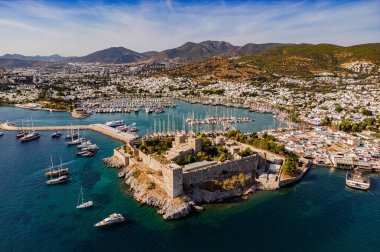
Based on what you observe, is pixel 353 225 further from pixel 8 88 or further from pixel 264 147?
pixel 8 88

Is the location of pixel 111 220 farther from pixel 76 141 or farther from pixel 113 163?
pixel 76 141

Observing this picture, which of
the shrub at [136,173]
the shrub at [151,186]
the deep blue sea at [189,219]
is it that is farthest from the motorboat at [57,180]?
the shrub at [151,186]

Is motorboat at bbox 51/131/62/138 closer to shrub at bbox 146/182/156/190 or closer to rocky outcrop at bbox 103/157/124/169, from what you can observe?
rocky outcrop at bbox 103/157/124/169

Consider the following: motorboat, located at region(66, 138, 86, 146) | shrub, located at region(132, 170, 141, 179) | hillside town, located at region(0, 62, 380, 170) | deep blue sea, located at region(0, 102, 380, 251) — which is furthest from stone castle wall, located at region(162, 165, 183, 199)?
motorboat, located at region(66, 138, 86, 146)

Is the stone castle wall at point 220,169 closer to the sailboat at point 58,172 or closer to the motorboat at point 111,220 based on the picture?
the motorboat at point 111,220

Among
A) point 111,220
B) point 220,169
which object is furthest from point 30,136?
point 220,169
